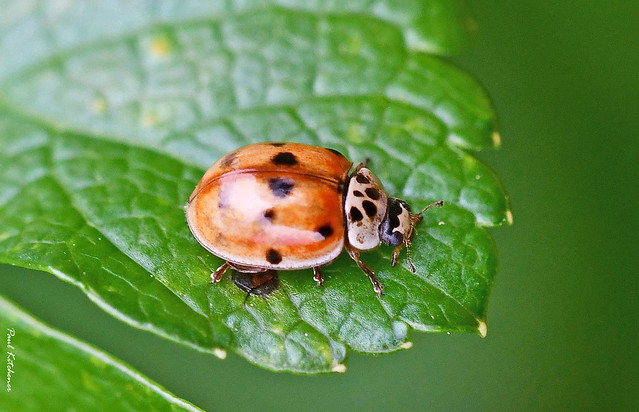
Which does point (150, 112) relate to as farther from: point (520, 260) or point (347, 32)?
point (520, 260)

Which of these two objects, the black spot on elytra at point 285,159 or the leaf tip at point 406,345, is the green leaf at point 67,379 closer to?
the leaf tip at point 406,345

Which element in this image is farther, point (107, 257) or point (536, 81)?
point (536, 81)

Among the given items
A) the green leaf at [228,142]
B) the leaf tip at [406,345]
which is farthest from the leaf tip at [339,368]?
the leaf tip at [406,345]

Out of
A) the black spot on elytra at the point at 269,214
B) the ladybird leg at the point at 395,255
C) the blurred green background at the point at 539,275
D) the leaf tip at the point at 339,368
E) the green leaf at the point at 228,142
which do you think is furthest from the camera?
the blurred green background at the point at 539,275

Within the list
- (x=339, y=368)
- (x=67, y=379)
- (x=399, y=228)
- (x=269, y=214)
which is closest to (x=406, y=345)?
(x=339, y=368)

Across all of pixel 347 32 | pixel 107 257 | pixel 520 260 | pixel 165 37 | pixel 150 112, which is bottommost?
pixel 520 260

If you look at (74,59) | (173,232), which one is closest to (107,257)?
(173,232)
